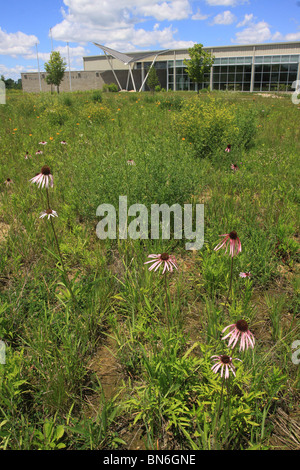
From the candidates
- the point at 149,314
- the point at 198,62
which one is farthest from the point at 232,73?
the point at 149,314

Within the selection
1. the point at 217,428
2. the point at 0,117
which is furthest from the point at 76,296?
the point at 0,117

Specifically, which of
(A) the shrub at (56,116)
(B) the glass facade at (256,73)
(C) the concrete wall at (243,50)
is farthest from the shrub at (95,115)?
(C) the concrete wall at (243,50)

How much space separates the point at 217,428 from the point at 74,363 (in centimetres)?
78

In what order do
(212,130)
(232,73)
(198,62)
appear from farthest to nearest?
(232,73), (198,62), (212,130)

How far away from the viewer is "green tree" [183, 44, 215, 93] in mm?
28981

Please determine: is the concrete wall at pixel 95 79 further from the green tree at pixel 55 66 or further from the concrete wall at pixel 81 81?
the green tree at pixel 55 66

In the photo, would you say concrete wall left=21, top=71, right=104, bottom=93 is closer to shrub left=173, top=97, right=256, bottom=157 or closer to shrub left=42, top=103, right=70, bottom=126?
shrub left=42, top=103, right=70, bottom=126

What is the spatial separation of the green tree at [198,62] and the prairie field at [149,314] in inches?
1161

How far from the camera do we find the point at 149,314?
Result: 1.94m

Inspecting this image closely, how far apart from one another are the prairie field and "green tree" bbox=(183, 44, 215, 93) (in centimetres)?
2948

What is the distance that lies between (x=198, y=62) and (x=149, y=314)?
32.8 meters

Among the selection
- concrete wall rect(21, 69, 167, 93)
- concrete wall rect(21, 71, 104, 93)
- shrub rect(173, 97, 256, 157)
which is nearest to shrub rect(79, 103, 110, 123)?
shrub rect(173, 97, 256, 157)

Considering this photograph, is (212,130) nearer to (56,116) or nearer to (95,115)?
(95,115)

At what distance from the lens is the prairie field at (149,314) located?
1372mm
